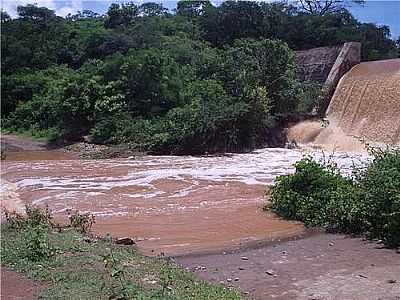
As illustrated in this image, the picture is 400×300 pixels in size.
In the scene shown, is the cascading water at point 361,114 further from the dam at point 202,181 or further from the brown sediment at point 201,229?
the brown sediment at point 201,229

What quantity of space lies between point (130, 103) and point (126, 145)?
11.1 feet

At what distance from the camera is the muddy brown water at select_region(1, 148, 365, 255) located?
31.6 feet

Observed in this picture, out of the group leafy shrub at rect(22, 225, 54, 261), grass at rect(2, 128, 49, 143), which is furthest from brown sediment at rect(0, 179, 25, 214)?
grass at rect(2, 128, 49, 143)

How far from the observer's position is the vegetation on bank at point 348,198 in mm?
8320

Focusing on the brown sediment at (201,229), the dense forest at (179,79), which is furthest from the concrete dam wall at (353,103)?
the brown sediment at (201,229)

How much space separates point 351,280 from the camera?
6258 millimetres

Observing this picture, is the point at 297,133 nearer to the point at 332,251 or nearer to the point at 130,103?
the point at 130,103

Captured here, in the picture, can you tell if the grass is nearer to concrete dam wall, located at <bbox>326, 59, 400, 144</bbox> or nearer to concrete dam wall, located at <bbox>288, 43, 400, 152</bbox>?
concrete dam wall, located at <bbox>288, 43, 400, 152</bbox>

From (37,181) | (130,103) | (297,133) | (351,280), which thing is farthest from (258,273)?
(130,103)

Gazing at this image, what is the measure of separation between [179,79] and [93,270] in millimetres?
20243

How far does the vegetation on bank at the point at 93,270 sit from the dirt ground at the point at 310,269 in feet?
1.70

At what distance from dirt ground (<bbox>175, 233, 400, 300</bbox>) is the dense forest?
1323 centimetres

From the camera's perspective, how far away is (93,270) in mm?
5941

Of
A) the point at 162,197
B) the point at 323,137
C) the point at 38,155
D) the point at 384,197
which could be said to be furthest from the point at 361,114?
the point at 384,197
